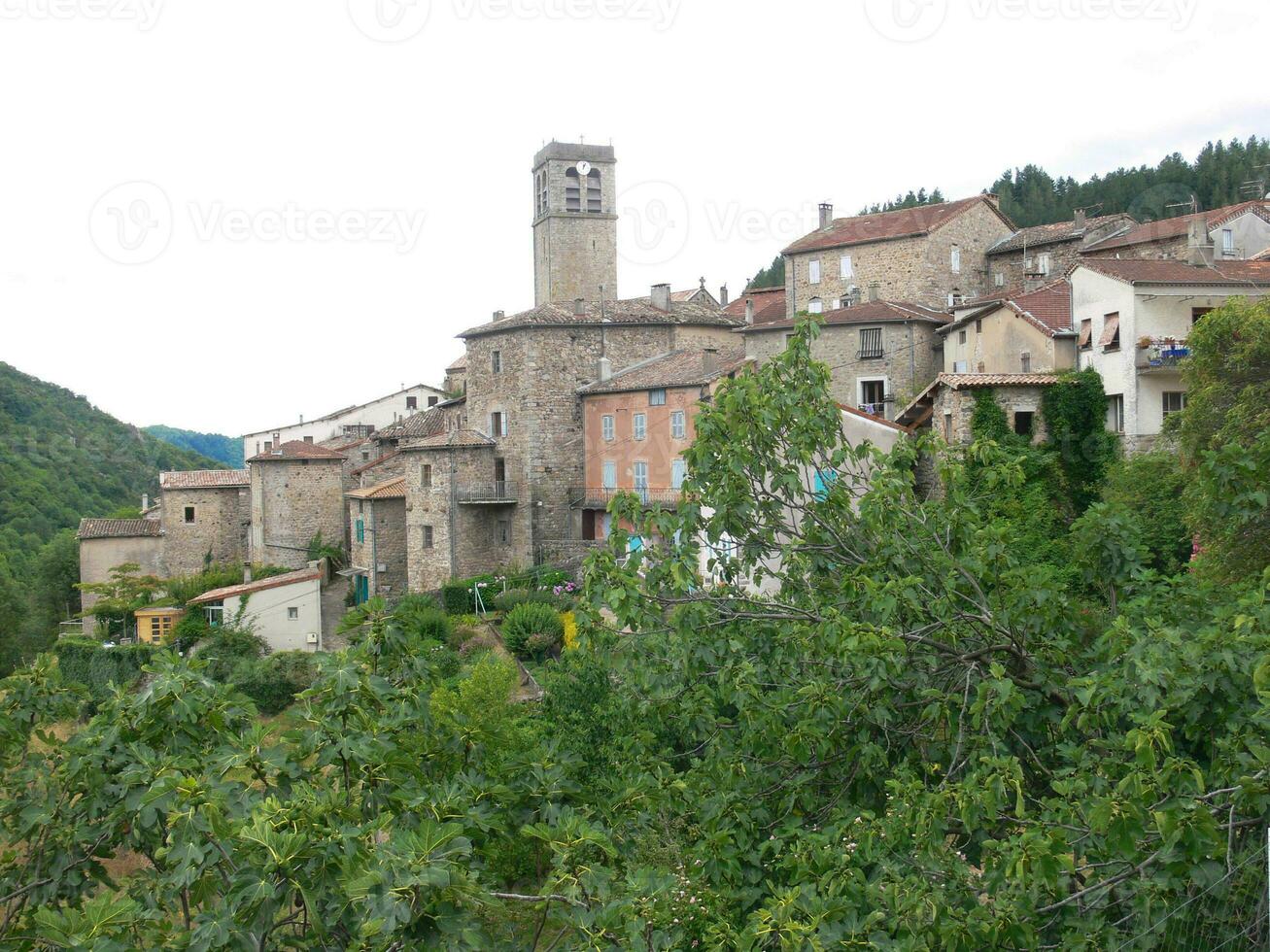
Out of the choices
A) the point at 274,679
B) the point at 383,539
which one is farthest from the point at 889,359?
the point at 274,679

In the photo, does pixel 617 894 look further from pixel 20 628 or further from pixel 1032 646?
pixel 20 628

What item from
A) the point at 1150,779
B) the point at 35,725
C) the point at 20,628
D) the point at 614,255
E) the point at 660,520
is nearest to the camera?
the point at 1150,779

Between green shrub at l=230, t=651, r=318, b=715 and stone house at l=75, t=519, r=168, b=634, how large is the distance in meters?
15.2

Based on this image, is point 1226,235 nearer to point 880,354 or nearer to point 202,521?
point 880,354

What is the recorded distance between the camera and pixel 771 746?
7117mm

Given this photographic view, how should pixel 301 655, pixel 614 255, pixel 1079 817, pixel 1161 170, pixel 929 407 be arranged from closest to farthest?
pixel 1079 817
pixel 929 407
pixel 301 655
pixel 614 255
pixel 1161 170

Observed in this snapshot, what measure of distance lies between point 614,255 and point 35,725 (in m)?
44.8

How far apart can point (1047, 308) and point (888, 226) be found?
1315 cm

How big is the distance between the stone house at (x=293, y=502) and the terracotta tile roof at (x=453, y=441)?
6.30 m

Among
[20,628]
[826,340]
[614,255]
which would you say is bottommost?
[20,628]

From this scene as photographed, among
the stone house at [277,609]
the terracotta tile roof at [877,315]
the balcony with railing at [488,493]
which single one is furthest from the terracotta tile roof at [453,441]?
the terracotta tile roof at [877,315]

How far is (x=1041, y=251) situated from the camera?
3706cm

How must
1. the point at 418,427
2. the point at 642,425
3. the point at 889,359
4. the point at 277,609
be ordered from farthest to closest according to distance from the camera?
the point at 418,427 → the point at 642,425 → the point at 277,609 → the point at 889,359

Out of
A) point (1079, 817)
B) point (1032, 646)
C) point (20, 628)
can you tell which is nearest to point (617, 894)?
point (1079, 817)
